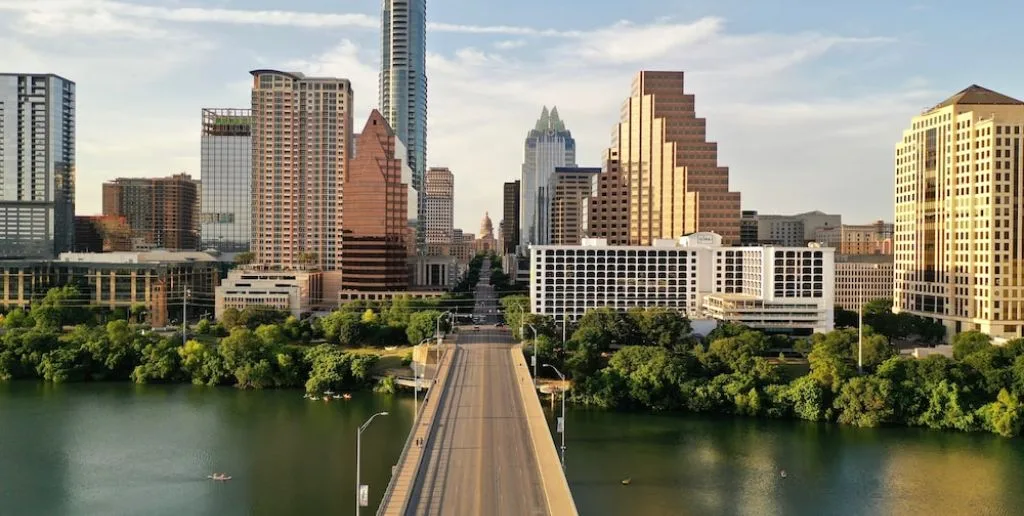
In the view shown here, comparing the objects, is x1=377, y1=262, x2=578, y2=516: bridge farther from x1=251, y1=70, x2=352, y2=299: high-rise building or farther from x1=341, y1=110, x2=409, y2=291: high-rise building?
x1=251, y1=70, x2=352, y2=299: high-rise building

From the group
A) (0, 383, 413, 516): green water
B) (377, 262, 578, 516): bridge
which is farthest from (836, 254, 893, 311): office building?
(0, 383, 413, 516): green water

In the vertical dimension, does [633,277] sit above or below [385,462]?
above

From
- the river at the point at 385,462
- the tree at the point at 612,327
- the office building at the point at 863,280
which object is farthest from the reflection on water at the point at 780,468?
the office building at the point at 863,280

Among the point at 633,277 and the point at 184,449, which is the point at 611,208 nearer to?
the point at 633,277

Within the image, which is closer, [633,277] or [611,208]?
[633,277]

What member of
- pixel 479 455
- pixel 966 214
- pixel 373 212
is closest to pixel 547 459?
pixel 479 455

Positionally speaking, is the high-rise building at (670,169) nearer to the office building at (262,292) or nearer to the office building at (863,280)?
the office building at (863,280)
